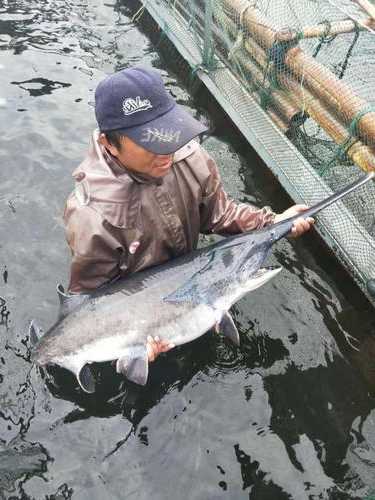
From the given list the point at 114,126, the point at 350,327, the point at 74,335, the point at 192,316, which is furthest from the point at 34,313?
the point at 350,327

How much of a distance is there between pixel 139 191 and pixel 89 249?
55 centimetres

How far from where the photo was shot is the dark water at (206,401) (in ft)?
12.3

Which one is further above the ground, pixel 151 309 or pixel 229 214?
pixel 229 214

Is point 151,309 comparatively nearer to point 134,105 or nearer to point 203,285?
point 203,285

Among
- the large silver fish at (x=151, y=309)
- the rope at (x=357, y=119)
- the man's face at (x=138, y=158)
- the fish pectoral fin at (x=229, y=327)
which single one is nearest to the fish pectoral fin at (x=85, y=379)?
the large silver fish at (x=151, y=309)

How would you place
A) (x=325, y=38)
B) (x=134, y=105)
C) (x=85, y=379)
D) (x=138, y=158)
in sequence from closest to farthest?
1. (x=134, y=105)
2. (x=138, y=158)
3. (x=85, y=379)
4. (x=325, y=38)

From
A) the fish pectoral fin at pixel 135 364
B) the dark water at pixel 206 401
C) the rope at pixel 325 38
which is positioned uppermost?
the rope at pixel 325 38

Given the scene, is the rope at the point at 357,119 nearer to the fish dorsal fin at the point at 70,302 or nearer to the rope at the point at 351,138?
the rope at the point at 351,138

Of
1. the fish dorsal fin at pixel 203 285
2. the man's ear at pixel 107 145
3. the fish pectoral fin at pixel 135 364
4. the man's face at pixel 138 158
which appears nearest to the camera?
the man's face at pixel 138 158

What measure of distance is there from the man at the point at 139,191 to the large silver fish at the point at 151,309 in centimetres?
14

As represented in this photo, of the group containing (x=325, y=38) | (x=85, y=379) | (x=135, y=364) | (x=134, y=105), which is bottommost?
(x=85, y=379)

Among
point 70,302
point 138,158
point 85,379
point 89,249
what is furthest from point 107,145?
point 85,379

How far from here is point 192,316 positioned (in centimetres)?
362

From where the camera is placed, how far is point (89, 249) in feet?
11.4
